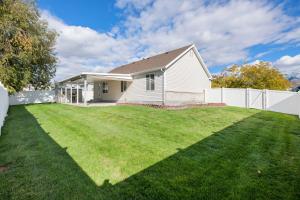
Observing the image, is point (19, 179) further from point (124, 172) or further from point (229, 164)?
point (229, 164)

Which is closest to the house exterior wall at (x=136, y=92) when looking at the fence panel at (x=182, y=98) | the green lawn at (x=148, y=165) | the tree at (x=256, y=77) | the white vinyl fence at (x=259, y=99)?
the fence panel at (x=182, y=98)

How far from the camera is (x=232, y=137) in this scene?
631cm

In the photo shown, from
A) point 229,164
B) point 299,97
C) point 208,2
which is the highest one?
point 208,2

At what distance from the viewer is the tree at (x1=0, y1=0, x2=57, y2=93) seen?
51.8 ft

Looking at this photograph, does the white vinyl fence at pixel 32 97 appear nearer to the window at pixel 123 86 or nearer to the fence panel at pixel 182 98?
the window at pixel 123 86

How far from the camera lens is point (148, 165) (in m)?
4.00

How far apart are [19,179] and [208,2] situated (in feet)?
53.6

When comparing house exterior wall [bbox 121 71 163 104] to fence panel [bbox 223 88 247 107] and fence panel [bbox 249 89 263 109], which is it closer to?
fence panel [bbox 223 88 247 107]

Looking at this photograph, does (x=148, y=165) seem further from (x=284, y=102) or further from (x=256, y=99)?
(x=256, y=99)

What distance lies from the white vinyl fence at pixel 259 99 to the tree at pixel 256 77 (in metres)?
8.64

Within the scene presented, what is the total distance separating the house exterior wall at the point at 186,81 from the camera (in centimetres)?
1540

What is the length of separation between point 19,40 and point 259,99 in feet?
67.8

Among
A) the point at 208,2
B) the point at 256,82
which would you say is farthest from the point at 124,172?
the point at 256,82

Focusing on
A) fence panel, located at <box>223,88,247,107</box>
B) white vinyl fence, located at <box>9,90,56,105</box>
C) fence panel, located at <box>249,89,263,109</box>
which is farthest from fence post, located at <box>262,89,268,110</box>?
white vinyl fence, located at <box>9,90,56,105</box>
